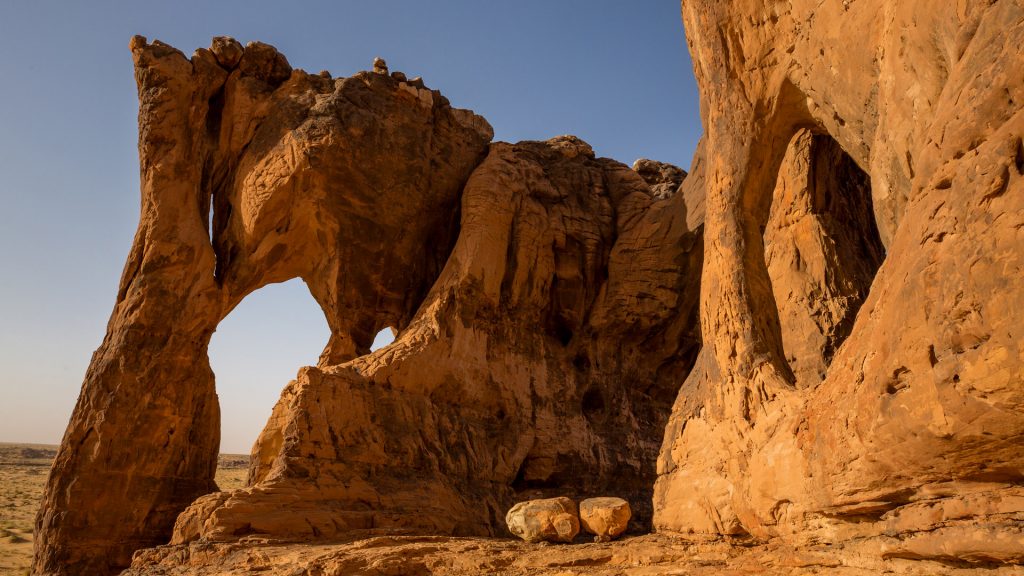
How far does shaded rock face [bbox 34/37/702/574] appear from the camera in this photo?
11203mm

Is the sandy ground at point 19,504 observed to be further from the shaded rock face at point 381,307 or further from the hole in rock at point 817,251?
the hole in rock at point 817,251

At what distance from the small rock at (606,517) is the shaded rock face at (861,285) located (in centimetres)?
42

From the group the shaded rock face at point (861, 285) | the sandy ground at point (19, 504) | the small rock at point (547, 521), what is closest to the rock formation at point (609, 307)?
the shaded rock face at point (861, 285)

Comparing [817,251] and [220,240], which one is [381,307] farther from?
[817,251]

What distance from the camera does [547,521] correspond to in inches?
307

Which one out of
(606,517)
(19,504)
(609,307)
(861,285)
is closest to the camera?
(606,517)

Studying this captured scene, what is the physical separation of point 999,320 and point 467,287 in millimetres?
10120

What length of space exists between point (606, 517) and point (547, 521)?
592mm

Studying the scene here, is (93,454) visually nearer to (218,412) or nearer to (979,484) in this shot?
(218,412)

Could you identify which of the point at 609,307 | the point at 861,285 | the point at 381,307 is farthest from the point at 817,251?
the point at 381,307

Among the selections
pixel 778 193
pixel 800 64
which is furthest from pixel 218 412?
pixel 800 64

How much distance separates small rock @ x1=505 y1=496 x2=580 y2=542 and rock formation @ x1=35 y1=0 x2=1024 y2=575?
0.75 metres

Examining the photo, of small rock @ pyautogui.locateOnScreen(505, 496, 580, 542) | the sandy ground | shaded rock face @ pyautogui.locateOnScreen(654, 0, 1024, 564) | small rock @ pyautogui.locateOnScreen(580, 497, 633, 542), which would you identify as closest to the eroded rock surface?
the sandy ground

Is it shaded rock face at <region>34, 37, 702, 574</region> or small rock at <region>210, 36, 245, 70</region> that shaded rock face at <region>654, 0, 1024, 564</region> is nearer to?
shaded rock face at <region>34, 37, 702, 574</region>
